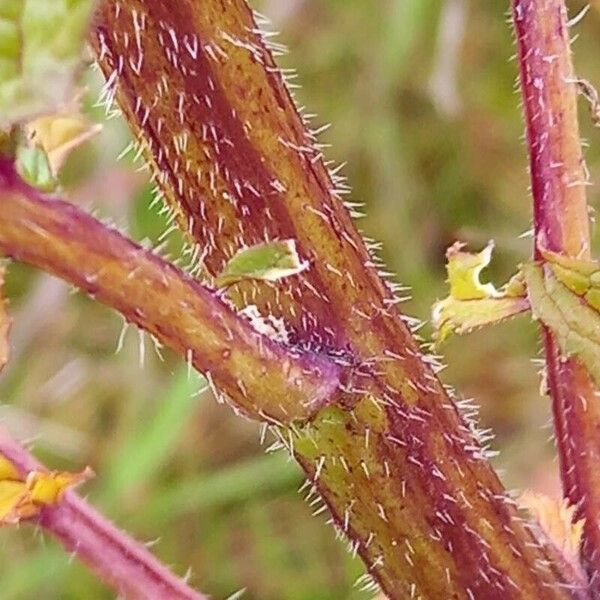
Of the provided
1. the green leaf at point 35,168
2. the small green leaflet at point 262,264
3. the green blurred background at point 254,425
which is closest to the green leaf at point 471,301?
the small green leaflet at point 262,264

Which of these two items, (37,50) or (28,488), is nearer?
(37,50)

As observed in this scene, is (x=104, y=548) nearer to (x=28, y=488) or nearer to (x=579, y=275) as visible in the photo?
(x=28, y=488)

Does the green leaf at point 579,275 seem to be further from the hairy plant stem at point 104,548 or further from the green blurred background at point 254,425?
the green blurred background at point 254,425

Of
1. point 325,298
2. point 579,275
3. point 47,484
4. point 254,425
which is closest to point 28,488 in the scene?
point 47,484

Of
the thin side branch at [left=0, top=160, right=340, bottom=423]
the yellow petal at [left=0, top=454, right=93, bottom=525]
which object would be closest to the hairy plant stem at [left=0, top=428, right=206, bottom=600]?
the yellow petal at [left=0, top=454, right=93, bottom=525]

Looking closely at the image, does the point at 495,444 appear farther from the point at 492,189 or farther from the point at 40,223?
the point at 40,223

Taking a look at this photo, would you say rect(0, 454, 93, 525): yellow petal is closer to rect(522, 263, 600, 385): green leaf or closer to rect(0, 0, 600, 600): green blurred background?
rect(522, 263, 600, 385): green leaf
